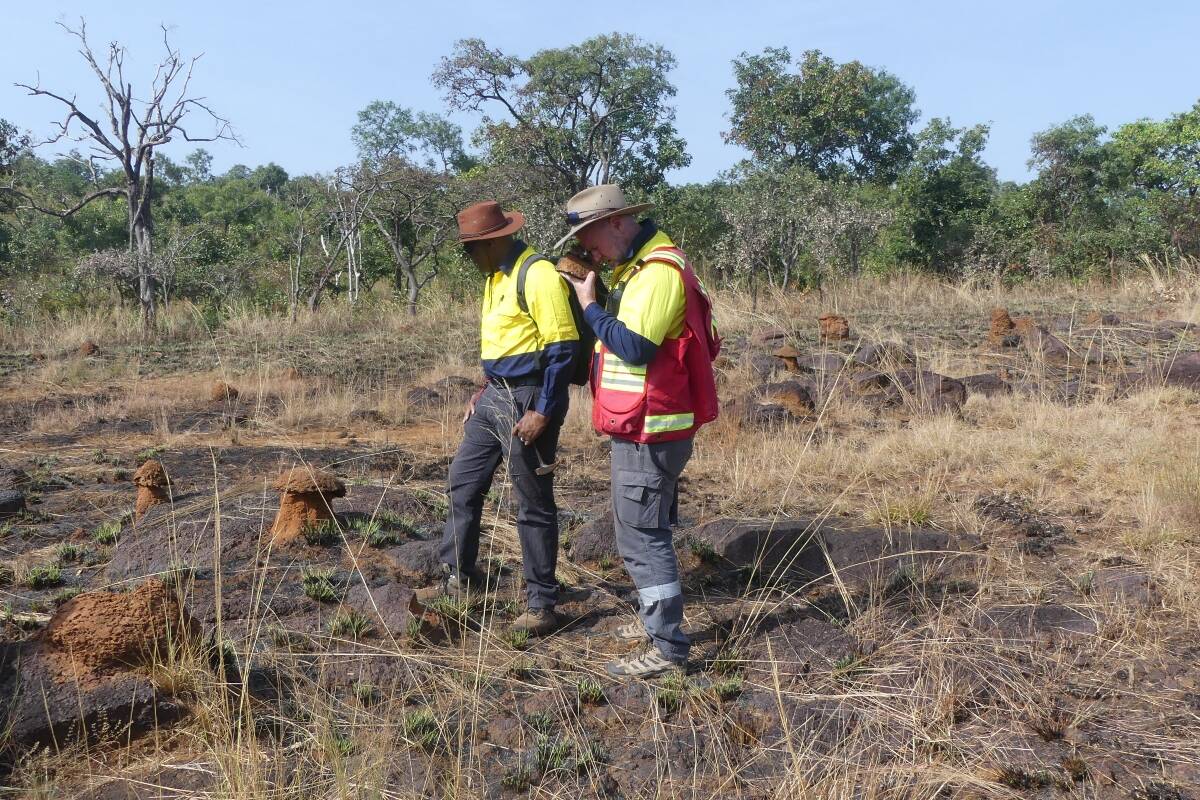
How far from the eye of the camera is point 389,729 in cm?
313

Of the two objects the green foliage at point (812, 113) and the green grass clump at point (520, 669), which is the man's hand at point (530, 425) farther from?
the green foliage at point (812, 113)

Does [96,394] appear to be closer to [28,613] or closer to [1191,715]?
[28,613]

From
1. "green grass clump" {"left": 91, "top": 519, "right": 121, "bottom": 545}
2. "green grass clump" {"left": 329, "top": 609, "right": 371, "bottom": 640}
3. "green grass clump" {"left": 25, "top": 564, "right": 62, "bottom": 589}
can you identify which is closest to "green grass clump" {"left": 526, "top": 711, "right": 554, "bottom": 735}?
"green grass clump" {"left": 329, "top": 609, "right": 371, "bottom": 640}

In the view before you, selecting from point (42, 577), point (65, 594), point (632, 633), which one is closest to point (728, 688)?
point (632, 633)

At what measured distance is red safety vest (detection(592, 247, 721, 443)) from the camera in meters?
3.43

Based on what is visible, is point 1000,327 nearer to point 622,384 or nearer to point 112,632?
point 622,384

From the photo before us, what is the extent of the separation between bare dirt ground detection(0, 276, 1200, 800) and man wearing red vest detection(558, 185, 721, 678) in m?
0.31

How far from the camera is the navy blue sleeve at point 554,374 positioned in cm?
399

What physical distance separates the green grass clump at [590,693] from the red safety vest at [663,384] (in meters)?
0.90

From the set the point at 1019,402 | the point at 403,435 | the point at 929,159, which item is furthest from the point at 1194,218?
the point at 403,435

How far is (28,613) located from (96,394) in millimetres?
6863

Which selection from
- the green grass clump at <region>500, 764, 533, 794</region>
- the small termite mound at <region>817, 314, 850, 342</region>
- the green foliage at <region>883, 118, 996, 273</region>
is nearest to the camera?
the green grass clump at <region>500, 764, 533, 794</region>

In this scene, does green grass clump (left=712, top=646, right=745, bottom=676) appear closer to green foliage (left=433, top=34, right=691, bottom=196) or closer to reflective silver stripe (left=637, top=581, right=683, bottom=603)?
reflective silver stripe (left=637, top=581, right=683, bottom=603)

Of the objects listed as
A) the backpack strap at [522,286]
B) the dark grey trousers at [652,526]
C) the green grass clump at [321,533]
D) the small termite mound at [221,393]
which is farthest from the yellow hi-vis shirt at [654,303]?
the small termite mound at [221,393]
